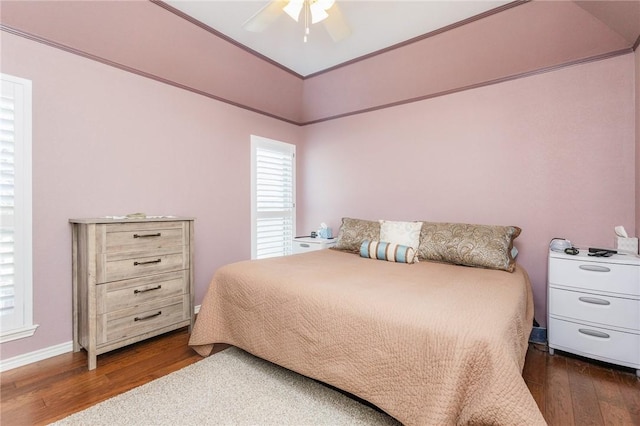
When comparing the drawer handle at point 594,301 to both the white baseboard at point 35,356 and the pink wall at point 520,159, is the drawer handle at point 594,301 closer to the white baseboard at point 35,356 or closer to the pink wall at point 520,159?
the pink wall at point 520,159

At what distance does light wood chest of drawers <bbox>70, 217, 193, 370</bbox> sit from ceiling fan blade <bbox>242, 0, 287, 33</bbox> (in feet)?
5.40

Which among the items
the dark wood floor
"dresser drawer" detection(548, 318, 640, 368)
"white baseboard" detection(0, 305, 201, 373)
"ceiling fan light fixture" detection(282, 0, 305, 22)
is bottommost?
the dark wood floor

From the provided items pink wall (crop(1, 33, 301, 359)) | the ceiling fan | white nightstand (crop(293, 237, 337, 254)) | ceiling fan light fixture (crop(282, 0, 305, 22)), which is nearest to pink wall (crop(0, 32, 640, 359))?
pink wall (crop(1, 33, 301, 359))

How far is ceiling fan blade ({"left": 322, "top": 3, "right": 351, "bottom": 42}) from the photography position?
2.12 metres

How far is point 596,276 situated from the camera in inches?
81.0

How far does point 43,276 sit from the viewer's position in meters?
2.14

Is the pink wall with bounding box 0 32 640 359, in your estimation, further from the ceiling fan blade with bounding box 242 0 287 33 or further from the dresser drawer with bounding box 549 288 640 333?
the ceiling fan blade with bounding box 242 0 287 33

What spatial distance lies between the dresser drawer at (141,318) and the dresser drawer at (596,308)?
2970mm

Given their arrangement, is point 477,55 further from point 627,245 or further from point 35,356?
point 35,356

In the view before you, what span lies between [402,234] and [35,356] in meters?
3.03

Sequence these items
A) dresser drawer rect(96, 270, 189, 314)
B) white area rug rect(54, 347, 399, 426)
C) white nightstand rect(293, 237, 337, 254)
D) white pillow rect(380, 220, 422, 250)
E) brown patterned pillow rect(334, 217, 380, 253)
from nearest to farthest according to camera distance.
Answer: white area rug rect(54, 347, 399, 426)
dresser drawer rect(96, 270, 189, 314)
white pillow rect(380, 220, 422, 250)
brown patterned pillow rect(334, 217, 380, 253)
white nightstand rect(293, 237, 337, 254)

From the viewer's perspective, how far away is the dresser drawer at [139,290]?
6.77 feet

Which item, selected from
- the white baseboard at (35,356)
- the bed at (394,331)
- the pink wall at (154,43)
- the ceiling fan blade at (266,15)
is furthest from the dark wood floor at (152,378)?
the ceiling fan blade at (266,15)

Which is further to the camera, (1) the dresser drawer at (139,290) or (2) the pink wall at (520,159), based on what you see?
(2) the pink wall at (520,159)
